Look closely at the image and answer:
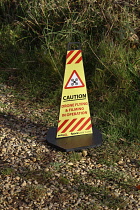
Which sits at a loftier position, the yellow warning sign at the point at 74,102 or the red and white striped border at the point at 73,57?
the red and white striped border at the point at 73,57

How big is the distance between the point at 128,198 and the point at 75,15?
3.54 m

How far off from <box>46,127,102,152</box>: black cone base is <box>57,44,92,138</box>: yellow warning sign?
65mm

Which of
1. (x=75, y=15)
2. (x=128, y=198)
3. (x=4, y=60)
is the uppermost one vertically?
(x=75, y=15)

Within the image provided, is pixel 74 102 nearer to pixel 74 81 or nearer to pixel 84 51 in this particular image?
pixel 74 81

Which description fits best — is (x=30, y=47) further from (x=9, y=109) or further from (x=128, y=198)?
(x=128, y=198)

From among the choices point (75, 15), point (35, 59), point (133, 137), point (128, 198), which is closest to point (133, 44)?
point (75, 15)

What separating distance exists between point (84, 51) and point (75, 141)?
1895 millimetres

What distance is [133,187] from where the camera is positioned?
3900 millimetres

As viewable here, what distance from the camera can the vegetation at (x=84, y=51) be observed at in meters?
5.72

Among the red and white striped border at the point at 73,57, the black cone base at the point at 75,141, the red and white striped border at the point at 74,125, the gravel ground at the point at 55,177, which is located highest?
the red and white striped border at the point at 73,57

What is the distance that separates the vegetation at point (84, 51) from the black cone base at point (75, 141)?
0.47m

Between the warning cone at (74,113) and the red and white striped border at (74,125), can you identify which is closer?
the warning cone at (74,113)

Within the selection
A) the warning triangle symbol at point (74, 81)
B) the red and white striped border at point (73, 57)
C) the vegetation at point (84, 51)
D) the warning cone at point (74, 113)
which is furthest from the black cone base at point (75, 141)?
the red and white striped border at point (73, 57)

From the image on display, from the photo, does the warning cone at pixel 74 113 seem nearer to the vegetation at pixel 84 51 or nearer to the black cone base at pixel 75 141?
the black cone base at pixel 75 141
